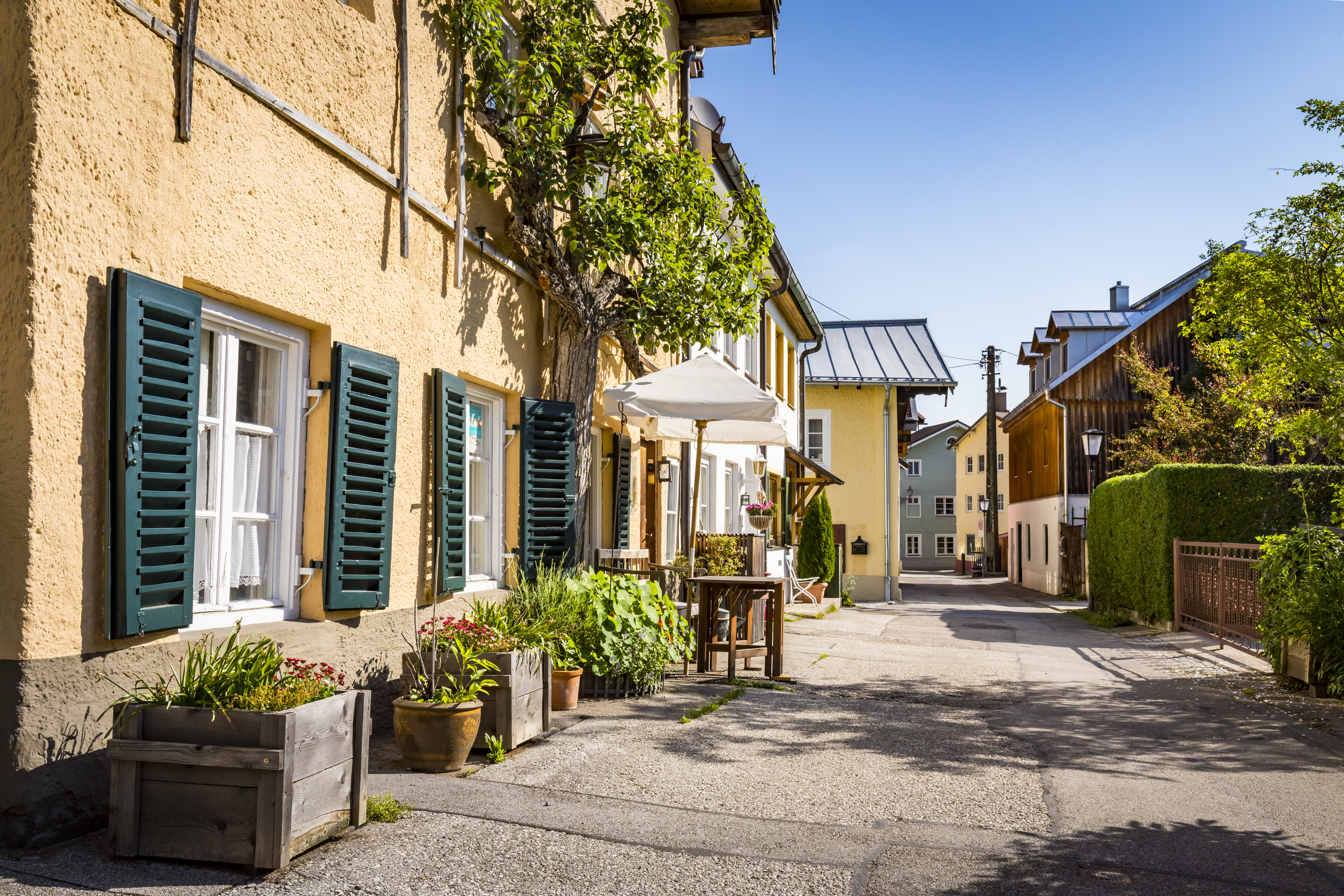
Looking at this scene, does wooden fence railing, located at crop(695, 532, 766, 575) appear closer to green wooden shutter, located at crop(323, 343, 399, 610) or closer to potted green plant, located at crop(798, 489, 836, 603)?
green wooden shutter, located at crop(323, 343, 399, 610)

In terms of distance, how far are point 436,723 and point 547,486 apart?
3300 mm

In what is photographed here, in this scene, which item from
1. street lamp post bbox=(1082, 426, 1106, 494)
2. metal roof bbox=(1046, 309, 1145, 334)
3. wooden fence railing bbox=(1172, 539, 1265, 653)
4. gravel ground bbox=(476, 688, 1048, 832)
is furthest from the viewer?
metal roof bbox=(1046, 309, 1145, 334)

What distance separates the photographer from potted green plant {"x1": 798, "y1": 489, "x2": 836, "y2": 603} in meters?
21.8

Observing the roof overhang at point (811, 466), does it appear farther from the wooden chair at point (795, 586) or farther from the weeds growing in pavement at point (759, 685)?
the weeds growing in pavement at point (759, 685)

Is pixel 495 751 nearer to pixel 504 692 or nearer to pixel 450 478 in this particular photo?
pixel 504 692

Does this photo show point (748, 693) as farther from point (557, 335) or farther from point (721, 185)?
point (721, 185)

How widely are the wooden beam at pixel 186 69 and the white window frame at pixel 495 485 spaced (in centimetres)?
336

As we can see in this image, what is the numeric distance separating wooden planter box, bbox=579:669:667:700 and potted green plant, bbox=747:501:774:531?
6.32 m

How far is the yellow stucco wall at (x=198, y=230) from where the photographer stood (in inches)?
142

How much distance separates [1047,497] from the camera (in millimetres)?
30703

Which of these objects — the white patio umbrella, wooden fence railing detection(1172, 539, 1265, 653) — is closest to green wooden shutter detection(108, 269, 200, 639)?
the white patio umbrella

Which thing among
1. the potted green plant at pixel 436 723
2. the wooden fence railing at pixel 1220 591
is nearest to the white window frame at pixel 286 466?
the potted green plant at pixel 436 723

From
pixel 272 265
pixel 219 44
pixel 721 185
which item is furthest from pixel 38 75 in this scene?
pixel 721 185

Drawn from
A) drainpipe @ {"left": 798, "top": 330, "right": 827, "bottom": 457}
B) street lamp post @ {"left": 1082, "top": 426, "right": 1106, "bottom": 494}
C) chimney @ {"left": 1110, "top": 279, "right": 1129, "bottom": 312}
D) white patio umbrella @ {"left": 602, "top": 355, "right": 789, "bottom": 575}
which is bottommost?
white patio umbrella @ {"left": 602, "top": 355, "right": 789, "bottom": 575}
